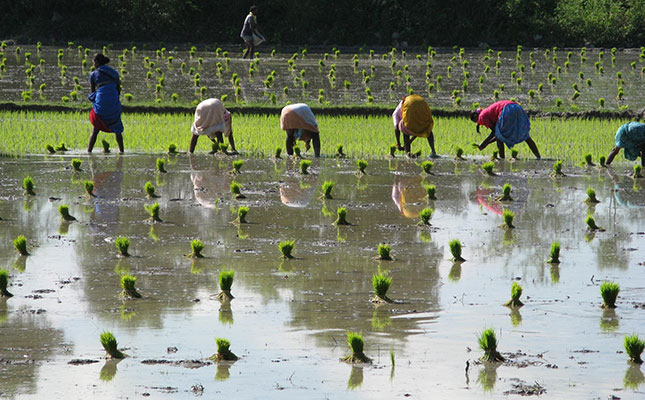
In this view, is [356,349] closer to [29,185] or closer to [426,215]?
[426,215]

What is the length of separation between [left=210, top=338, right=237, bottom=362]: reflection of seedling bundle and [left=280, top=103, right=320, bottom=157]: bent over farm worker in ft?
28.9

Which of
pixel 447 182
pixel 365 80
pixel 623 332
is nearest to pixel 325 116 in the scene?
pixel 365 80

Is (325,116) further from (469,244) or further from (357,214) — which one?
(469,244)

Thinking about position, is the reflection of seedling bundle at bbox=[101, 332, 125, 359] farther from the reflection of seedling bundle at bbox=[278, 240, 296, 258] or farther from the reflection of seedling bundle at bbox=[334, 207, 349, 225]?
the reflection of seedling bundle at bbox=[334, 207, 349, 225]

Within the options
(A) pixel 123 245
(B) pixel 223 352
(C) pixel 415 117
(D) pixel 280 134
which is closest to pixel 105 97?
(D) pixel 280 134

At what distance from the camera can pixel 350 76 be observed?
25484 mm

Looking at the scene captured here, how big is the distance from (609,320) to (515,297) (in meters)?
0.63

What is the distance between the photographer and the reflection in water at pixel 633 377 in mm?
5578

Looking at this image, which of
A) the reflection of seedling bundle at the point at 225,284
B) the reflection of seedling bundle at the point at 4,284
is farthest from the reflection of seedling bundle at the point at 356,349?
the reflection of seedling bundle at the point at 4,284

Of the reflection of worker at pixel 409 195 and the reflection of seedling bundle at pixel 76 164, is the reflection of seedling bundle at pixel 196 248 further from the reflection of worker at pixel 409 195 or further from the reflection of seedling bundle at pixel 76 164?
the reflection of seedling bundle at pixel 76 164

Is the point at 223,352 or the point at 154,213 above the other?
the point at 154,213

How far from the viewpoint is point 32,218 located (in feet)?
33.9

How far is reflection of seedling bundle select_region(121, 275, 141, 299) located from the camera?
23.5 feet

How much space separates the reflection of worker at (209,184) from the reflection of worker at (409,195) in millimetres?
1949
